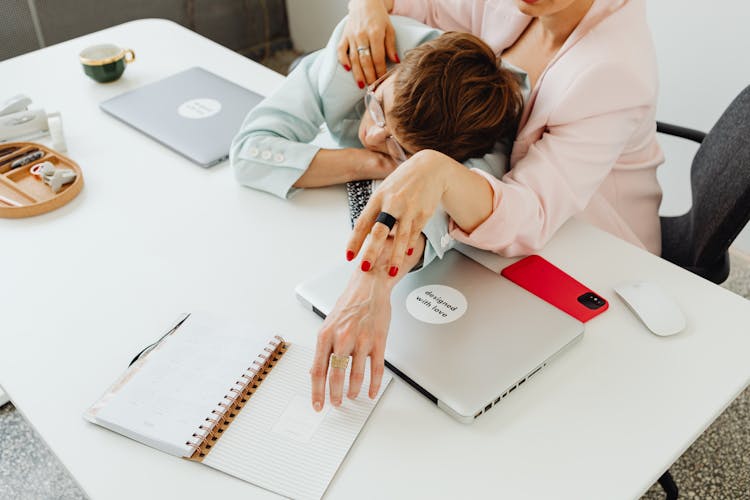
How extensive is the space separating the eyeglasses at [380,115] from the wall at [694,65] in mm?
1236

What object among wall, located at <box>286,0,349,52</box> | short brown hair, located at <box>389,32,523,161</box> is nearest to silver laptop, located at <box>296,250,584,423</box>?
short brown hair, located at <box>389,32,523,161</box>

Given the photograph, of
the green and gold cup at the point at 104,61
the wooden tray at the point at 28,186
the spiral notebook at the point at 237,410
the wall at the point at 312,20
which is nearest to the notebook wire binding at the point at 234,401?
the spiral notebook at the point at 237,410

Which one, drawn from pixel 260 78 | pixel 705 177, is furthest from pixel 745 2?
pixel 260 78

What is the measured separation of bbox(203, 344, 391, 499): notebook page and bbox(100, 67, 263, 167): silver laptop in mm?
596

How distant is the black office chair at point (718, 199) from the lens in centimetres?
112

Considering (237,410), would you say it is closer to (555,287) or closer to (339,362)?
(339,362)

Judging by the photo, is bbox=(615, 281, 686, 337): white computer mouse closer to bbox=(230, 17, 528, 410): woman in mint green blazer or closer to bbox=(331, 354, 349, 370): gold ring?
bbox=(230, 17, 528, 410): woman in mint green blazer

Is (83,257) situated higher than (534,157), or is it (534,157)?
(534,157)

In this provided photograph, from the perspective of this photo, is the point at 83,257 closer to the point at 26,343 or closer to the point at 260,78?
the point at 26,343

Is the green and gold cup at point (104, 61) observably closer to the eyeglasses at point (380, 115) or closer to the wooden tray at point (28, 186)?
the wooden tray at point (28, 186)

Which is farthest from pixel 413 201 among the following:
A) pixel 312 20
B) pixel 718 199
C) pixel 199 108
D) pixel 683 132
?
pixel 312 20

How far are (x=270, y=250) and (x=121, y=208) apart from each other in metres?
0.30

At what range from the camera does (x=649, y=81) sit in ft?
3.41

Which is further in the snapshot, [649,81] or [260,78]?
[260,78]
